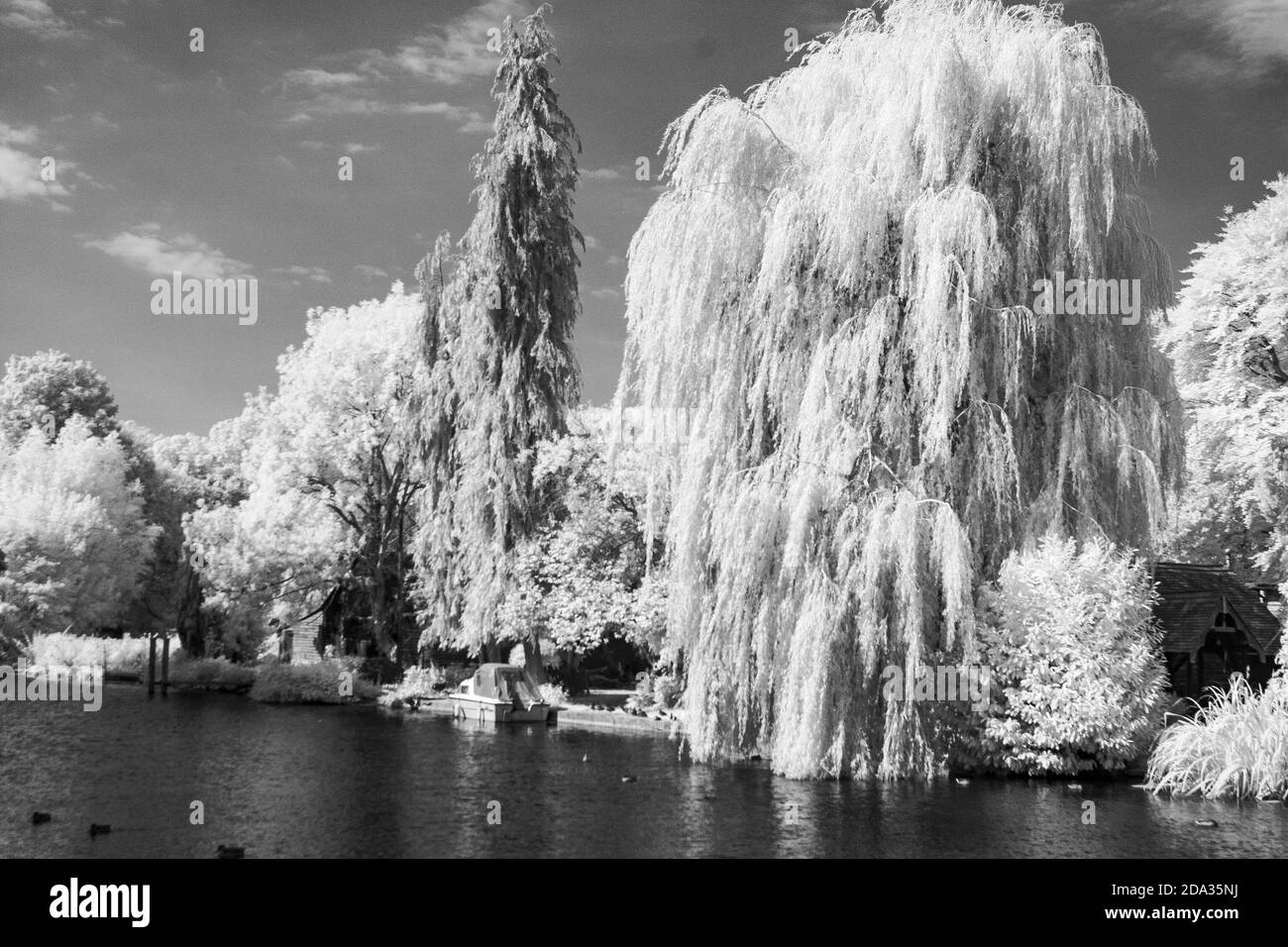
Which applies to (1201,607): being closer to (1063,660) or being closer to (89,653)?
(1063,660)

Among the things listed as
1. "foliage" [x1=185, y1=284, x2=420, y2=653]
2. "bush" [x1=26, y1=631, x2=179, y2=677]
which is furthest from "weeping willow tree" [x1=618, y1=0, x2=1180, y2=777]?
"bush" [x1=26, y1=631, x2=179, y2=677]

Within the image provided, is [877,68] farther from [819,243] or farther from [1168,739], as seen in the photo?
[1168,739]

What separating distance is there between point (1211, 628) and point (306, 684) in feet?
81.0

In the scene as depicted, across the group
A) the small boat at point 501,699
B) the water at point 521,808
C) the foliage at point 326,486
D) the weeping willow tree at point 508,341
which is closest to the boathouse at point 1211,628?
the water at point 521,808

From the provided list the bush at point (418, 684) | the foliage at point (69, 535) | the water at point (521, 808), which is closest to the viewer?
the water at point (521, 808)

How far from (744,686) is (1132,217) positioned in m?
11.3

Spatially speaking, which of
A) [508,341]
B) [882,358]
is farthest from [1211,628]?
[508,341]

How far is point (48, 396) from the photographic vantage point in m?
57.4

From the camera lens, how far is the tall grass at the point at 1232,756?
18.8 m

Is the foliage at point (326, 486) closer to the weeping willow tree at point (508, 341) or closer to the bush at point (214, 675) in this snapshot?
the bush at point (214, 675)

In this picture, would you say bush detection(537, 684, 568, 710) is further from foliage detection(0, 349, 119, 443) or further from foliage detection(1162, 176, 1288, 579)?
foliage detection(0, 349, 119, 443)

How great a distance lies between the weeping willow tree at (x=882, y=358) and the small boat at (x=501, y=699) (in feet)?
34.7

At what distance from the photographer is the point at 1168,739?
20.0m
